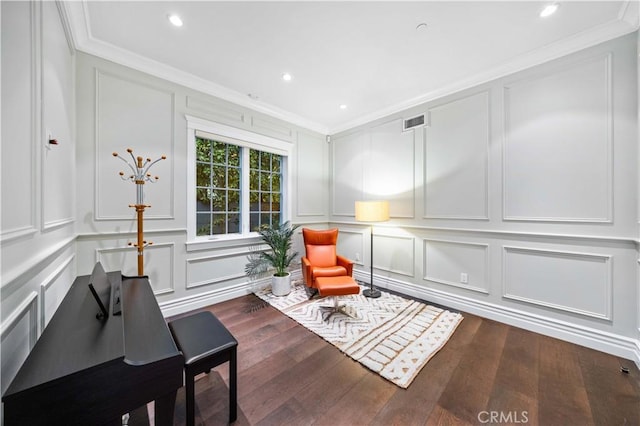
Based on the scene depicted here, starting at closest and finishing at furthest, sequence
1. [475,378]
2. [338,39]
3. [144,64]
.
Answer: [475,378] < [338,39] < [144,64]

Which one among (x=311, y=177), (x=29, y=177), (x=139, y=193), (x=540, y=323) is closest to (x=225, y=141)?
(x=139, y=193)

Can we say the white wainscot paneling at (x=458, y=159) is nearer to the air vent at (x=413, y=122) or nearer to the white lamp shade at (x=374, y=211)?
the air vent at (x=413, y=122)

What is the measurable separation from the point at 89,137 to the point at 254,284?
8.32 feet

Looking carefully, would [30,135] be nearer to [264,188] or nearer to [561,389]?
[264,188]

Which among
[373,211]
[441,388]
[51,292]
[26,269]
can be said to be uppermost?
[373,211]

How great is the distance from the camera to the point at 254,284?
3570mm

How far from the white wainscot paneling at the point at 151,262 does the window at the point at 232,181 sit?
0.33 meters

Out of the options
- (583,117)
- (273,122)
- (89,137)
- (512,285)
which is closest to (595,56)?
(583,117)

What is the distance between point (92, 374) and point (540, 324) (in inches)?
138

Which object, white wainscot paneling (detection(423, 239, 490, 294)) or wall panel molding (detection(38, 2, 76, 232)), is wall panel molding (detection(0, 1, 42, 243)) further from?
white wainscot paneling (detection(423, 239, 490, 294))

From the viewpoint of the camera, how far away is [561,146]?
233cm

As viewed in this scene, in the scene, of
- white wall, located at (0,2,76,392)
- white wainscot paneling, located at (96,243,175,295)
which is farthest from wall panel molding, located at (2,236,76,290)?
white wainscot paneling, located at (96,243,175,295)

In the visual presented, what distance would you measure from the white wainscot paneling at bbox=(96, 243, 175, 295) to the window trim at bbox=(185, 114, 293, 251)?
10.7 inches

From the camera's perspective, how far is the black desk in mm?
729
